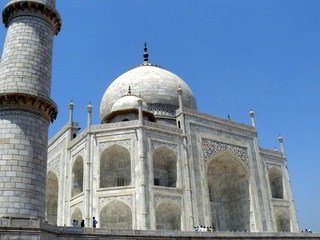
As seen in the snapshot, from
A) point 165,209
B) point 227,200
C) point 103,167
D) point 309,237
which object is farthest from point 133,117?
point 309,237

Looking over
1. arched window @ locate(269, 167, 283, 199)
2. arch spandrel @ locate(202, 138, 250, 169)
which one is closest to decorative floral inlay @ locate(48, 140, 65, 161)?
arch spandrel @ locate(202, 138, 250, 169)

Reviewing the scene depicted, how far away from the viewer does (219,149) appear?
24547 millimetres

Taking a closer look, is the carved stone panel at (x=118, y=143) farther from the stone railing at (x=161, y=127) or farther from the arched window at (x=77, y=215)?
the arched window at (x=77, y=215)

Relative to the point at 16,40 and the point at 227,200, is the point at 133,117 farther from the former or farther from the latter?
the point at 16,40

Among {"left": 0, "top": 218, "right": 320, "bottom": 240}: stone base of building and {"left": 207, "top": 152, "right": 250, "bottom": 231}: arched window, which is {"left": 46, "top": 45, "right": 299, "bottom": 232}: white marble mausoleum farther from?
{"left": 0, "top": 218, "right": 320, "bottom": 240}: stone base of building

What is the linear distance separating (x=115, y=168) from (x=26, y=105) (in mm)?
12998

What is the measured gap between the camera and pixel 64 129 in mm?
24875

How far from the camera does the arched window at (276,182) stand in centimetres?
2775

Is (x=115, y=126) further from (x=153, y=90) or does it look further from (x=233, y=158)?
(x=233, y=158)

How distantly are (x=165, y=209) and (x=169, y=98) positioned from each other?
32.4 feet

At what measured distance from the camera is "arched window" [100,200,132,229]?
2052 cm

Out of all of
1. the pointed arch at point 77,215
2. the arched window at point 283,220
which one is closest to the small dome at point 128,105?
the pointed arch at point 77,215

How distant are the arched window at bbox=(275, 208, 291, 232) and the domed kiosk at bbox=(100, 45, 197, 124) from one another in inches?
371

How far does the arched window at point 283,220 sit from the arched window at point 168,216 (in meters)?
8.11
